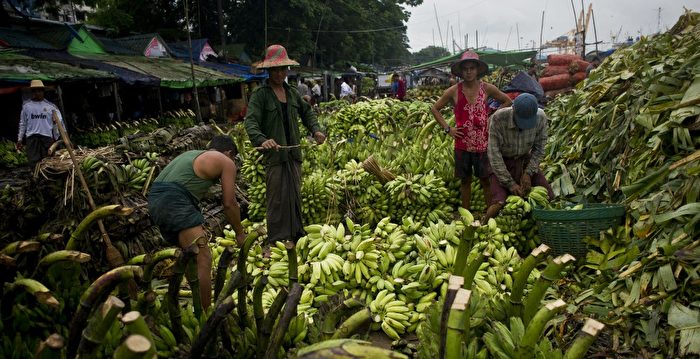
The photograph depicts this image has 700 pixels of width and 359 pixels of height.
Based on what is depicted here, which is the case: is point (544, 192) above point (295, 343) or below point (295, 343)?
above

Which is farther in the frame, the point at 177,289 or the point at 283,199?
the point at 283,199

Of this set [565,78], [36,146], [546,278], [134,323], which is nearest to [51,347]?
[134,323]

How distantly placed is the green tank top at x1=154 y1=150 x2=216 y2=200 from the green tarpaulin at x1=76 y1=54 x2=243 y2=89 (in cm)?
1183

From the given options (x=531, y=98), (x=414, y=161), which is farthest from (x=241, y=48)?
(x=531, y=98)

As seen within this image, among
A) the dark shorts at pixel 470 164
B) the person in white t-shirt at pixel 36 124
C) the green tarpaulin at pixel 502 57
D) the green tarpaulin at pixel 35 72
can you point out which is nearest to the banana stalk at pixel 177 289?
the dark shorts at pixel 470 164

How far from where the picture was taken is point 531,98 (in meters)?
4.18

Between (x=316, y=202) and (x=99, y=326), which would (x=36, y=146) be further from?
(x=99, y=326)

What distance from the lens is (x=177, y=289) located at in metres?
2.00

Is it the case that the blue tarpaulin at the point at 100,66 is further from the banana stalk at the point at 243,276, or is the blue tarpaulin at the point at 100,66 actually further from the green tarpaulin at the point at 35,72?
the banana stalk at the point at 243,276

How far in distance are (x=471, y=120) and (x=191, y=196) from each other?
9.78 feet

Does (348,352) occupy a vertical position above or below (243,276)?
above

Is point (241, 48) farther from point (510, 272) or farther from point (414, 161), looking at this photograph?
point (510, 272)

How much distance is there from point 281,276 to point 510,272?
1811mm

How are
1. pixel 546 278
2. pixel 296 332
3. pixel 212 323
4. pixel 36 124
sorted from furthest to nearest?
pixel 36 124
pixel 296 332
pixel 546 278
pixel 212 323
